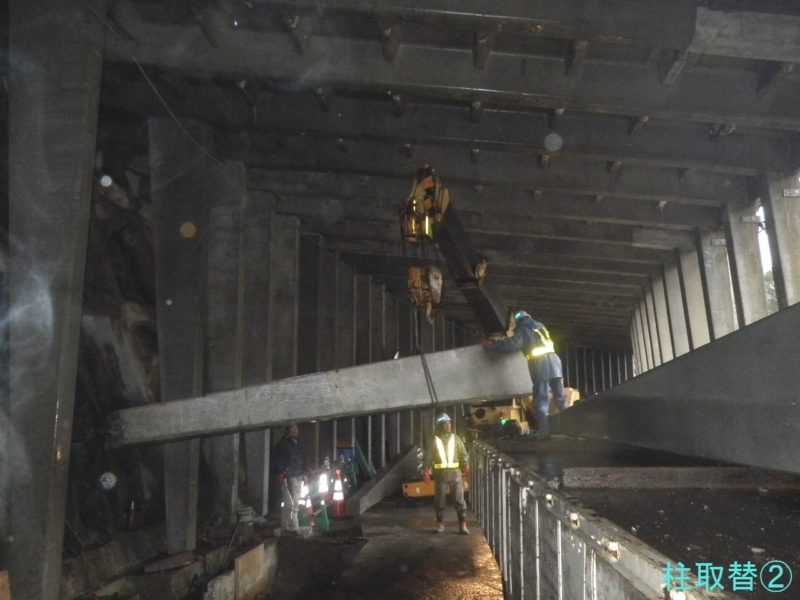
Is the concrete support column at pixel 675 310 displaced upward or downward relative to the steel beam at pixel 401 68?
downward

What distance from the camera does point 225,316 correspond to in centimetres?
913

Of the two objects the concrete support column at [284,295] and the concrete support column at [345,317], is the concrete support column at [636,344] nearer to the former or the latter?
the concrete support column at [345,317]

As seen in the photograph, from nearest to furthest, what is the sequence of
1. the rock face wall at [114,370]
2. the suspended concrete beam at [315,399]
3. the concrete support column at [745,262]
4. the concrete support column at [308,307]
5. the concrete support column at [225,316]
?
the suspended concrete beam at [315,399] → the rock face wall at [114,370] → the concrete support column at [225,316] → the concrete support column at [745,262] → the concrete support column at [308,307]

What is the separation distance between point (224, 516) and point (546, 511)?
704 cm

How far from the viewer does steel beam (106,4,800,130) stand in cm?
679

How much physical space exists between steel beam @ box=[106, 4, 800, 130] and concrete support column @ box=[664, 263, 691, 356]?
23.9 ft

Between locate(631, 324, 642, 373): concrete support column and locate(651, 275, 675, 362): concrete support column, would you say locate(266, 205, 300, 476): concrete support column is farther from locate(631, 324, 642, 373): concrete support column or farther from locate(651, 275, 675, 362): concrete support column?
locate(631, 324, 642, 373): concrete support column

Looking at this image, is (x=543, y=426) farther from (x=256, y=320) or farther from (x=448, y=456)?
(x=256, y=320)

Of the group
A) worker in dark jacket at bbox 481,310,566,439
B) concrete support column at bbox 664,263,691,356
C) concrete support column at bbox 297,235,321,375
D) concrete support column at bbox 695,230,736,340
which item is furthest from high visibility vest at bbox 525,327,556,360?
concrete support column at bbox 664,263,691,356

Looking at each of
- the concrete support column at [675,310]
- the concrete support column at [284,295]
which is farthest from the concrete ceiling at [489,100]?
the concrete support column at [675,310]

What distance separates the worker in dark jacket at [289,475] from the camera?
30.4 ft

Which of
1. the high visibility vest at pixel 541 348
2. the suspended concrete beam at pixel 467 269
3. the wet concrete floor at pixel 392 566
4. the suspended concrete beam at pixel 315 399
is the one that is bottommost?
the wet concrete floor at pixel 392 566

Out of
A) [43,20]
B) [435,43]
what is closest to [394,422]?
[435,43]

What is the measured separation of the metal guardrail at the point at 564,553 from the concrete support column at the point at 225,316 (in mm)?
5141
